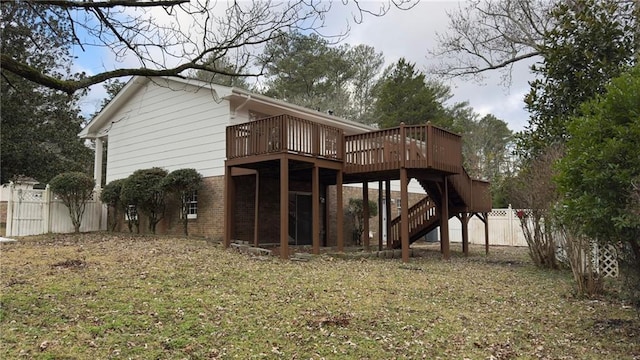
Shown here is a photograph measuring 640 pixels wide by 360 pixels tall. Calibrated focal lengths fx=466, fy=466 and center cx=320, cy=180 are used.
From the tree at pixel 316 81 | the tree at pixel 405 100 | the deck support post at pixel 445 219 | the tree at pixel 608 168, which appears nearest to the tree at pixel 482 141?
the tree at pixel 405 100

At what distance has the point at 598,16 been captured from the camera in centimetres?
1125

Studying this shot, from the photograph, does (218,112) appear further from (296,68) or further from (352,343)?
(296,68)

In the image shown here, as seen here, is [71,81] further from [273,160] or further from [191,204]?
[191,204]

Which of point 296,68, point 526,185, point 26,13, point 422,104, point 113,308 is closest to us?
point 113,308

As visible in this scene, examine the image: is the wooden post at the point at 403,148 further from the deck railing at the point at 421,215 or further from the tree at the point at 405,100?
the tree at the point at 405,100

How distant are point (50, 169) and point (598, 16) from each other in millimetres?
25460

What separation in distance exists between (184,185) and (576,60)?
11.8 m

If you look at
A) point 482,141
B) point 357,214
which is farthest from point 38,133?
point 482,141

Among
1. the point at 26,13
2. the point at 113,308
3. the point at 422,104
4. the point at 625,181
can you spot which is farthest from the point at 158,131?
the point at 422,104

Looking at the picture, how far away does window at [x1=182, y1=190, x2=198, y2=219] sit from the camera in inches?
617

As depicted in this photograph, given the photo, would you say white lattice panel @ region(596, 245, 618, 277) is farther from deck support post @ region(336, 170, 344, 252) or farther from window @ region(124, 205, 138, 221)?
window @ region(124, 205, 138, 221)

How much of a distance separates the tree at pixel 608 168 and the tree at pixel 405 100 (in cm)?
3064

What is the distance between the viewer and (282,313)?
6367mm

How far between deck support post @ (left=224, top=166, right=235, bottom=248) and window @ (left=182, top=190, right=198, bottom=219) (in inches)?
103
